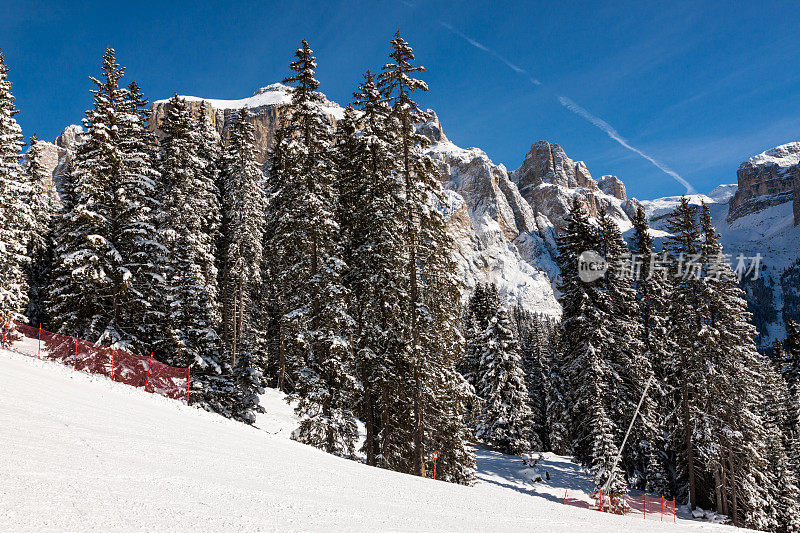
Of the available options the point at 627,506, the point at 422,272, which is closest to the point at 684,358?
the point at 627,506

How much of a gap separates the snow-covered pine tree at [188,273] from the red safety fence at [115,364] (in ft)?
6.78

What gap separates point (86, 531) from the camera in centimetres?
613

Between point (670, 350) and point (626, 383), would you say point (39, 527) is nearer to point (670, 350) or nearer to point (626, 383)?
point (626, 383)

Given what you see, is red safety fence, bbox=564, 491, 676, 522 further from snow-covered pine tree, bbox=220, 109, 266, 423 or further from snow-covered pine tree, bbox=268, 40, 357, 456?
snow-covered pine tree, bbox=220, 109, 266, 423

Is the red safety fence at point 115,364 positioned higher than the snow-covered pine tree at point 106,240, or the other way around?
the snow-covered pine tree at point 106,240

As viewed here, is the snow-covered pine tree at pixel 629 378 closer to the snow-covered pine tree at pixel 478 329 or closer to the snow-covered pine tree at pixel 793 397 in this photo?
the snow-covered pine tree at pixel 478 329

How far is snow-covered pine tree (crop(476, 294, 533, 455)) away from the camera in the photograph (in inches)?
1645

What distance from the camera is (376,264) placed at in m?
21.4

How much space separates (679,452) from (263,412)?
84.5ft

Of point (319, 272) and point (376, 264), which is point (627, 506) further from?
point (319, 272)

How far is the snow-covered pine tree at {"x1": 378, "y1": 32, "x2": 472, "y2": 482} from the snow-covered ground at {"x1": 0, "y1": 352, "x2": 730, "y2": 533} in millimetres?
5072

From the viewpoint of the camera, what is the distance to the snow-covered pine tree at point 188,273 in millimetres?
25312

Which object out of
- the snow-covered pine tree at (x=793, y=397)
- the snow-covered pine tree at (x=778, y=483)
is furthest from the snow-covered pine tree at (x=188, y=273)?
the snow-covered pine tree at (x=793, y=397)

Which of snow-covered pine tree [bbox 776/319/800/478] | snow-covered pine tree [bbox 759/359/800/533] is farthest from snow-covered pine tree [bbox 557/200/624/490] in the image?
snow-covered pine tree [bbox 776/319/800/478]
